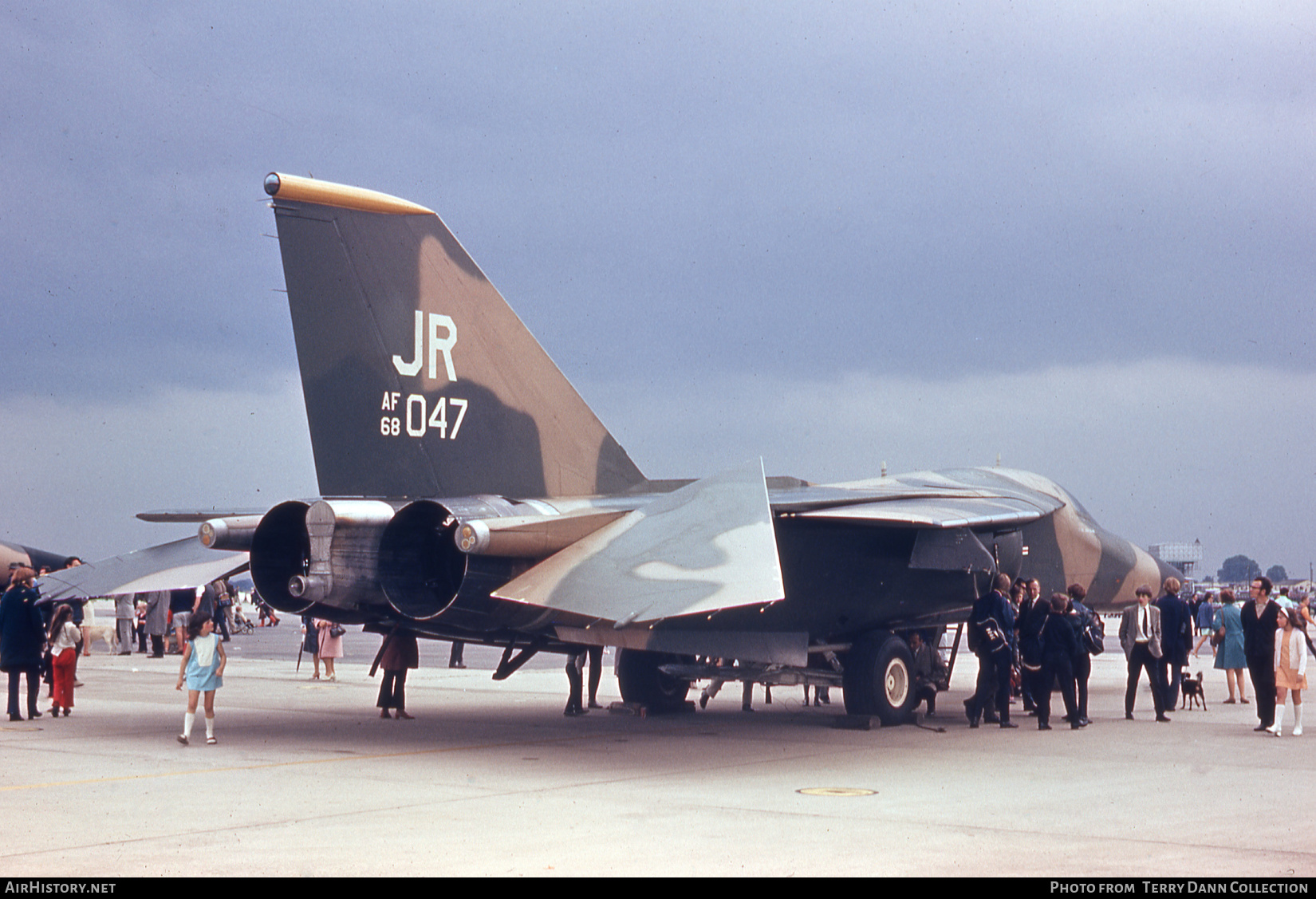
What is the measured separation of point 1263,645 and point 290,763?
10.3m

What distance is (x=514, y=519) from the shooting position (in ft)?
37.2

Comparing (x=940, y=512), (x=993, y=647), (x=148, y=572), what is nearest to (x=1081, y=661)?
(x=993, y=647)

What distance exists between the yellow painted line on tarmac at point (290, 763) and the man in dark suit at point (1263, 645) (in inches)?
288

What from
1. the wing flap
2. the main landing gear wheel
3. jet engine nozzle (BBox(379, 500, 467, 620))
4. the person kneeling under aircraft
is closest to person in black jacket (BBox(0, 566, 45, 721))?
jet engine nozzle (BBox(379, 500, 467, 620))

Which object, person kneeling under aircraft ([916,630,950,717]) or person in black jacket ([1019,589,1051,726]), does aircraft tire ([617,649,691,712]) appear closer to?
person kneeling under aircraft ([916,630,950,717])

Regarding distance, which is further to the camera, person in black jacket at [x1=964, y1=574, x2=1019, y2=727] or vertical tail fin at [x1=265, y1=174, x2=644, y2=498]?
person in black jacket at [x1=964, y1=574, x2=1019, y2=727]

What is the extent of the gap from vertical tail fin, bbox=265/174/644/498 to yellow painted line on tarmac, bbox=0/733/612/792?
2.48 metres

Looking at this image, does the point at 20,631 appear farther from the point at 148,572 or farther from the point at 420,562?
the point at 420,562

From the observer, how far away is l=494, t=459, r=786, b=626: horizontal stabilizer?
364 inches

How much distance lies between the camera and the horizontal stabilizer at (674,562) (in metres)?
9.25

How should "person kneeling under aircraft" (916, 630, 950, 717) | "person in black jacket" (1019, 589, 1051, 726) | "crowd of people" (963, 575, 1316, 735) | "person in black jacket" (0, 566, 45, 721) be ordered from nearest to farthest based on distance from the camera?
"crowd of people" (963, 575, 1316, 735), "person in black jacket" (1019, 589, 1051, 726), "person in black jacket" (0, 566, 45, 721), "person kneeling under aircraft" (916, 630, 950, 717)

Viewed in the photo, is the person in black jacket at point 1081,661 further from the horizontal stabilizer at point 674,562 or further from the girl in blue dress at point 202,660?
the girl in blue dress at point 202,660

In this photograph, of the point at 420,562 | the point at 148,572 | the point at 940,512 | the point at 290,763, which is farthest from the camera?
the point at 148,572
